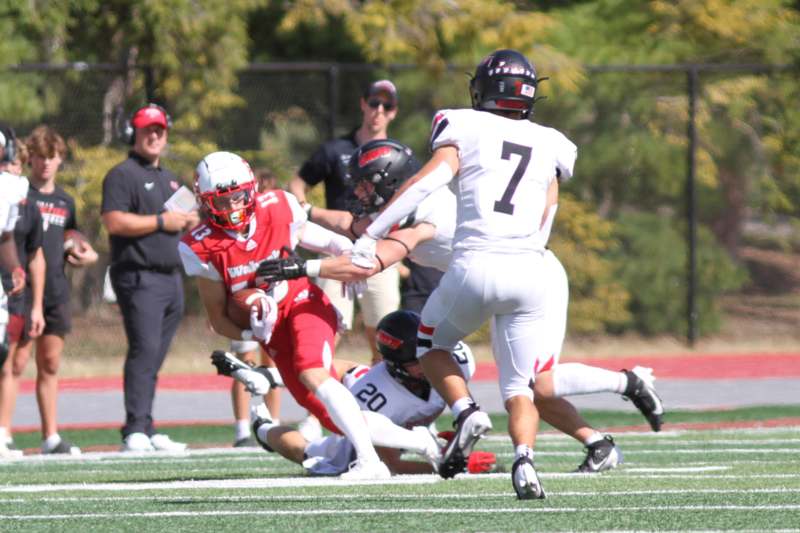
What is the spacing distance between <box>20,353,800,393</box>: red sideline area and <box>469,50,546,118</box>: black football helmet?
7909mm

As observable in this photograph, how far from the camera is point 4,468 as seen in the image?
28.7ft

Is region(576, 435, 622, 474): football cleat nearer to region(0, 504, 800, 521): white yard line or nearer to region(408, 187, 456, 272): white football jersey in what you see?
region(408, 187, 456, 272): white football jersey

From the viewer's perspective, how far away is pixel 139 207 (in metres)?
10.4

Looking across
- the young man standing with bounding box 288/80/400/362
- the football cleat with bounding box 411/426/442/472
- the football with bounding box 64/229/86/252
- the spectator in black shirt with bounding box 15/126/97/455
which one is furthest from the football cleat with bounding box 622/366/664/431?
the football with bounding box 64/229/86/252

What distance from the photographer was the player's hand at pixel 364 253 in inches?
269

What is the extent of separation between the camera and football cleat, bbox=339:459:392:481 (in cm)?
722

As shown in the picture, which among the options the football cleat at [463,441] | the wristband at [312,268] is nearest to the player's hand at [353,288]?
the wristband at [312,268]

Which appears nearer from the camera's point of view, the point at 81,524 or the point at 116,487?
the point at 81,524

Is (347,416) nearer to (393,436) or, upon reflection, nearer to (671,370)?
(393,436)

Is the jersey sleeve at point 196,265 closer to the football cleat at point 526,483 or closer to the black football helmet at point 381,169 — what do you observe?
the black football helmet at point 381,169

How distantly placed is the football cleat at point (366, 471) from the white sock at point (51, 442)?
3.35 meters

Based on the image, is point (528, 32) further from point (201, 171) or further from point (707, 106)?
point (201, 171)

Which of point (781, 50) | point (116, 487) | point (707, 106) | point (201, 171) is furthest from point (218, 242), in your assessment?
point (781, 50)

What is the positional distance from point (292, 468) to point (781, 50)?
44.9 feet
